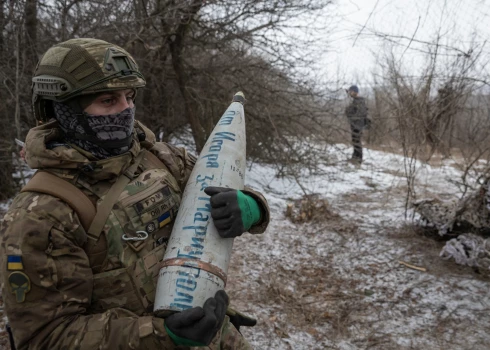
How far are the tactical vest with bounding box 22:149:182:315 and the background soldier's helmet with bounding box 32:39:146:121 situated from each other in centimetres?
36

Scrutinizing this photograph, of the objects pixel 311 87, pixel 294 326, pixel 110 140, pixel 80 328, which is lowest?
pixel 294 326

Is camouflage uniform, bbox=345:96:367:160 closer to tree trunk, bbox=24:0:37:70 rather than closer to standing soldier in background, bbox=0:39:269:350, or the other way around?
tree trunk, bbox=24:0:37:70

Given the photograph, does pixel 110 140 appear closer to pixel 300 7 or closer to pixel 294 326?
pixel 294 326

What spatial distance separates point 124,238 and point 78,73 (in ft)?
2.33

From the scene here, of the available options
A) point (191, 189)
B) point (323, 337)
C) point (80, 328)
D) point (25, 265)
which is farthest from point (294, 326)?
point (25, 265)

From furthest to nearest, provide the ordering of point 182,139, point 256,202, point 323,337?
point 182,139
point 323,337
point 256,202

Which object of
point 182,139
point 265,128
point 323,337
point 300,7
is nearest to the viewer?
point 323,337

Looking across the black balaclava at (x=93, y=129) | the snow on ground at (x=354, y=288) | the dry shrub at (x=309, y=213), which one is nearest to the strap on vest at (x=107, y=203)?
the black balaclava at (x=93, y=129)

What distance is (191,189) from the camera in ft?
5.99

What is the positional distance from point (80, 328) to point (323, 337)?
251cm

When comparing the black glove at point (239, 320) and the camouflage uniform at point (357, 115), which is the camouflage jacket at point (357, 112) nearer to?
the camouflage uniform at point (357, 115)

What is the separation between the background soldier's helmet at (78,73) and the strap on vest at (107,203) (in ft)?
1.23

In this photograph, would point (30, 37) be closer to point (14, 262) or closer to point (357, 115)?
point (14, 262)

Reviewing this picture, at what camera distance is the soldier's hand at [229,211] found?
165 cm
